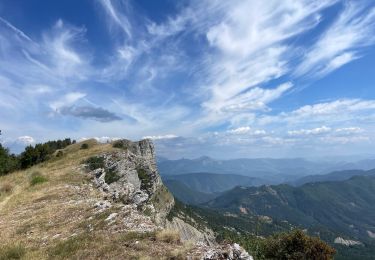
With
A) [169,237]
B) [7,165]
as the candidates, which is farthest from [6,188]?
[169,237]

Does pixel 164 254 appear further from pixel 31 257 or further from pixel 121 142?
pixel 121 142

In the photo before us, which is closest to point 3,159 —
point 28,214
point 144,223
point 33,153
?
point 33,153

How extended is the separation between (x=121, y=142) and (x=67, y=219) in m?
52.8

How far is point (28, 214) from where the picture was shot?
25.0m

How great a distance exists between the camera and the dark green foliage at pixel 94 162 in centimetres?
5023

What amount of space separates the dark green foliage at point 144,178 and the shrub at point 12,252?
50.3m

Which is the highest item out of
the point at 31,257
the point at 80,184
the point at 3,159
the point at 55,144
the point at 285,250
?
the point at 55,144

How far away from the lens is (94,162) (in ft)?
172

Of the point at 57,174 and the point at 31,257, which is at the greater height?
the point at 57,174

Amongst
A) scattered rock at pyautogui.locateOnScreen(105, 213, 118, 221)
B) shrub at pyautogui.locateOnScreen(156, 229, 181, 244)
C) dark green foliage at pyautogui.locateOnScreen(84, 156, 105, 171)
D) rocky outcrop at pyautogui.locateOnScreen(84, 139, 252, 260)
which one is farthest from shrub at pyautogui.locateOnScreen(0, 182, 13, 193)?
shrub at pyautogui.locateOnScreen(156, 229, 181, 244)

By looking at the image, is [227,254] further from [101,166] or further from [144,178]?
[144,178]

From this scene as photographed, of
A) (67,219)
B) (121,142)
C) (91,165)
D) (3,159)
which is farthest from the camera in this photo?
(121,142)

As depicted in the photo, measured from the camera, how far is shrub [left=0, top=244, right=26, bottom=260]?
15.4 m

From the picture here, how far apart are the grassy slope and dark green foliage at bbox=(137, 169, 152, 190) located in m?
32.2
